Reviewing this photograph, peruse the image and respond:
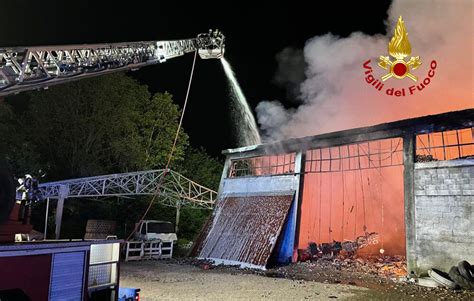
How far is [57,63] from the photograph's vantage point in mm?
8539

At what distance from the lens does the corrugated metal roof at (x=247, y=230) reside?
16.5 meters

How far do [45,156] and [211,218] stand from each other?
1519cm

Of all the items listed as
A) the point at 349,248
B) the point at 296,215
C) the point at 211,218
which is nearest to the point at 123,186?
the point at 211,218

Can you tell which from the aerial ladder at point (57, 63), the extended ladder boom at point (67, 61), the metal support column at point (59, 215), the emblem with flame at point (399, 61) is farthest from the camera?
the emblem with flame at point (399, 61)

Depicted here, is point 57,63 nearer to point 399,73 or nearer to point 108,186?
point 108,186

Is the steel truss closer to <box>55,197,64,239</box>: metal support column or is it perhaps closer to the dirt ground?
<box>55,197,64,239</box>: metal support column

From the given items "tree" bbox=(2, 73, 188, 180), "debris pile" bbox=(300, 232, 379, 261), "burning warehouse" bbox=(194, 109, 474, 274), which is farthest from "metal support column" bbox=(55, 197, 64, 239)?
"debris pile" bbox=(300, 232, 379, 261)

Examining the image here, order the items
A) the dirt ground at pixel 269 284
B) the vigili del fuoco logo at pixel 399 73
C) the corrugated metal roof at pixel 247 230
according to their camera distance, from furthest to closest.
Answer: the vigili del fuoco logo at pixel 399 73
the corrugated metal roof at pixel 247 230
the dirt ground at pixel 269 284

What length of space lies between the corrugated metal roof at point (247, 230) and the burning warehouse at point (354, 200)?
50 millimetres

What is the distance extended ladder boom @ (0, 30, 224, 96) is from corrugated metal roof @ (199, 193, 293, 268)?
317 inches

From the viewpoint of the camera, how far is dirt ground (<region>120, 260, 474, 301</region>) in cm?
1060

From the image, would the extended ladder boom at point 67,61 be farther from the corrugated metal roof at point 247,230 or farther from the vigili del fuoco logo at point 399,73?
the vigili del fuoco logo at point 399,73

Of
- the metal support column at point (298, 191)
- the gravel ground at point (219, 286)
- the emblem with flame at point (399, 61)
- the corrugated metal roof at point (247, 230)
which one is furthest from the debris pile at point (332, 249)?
the emblem with flame at point (399, 61)

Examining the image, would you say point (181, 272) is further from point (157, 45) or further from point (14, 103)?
point (14, 103)
